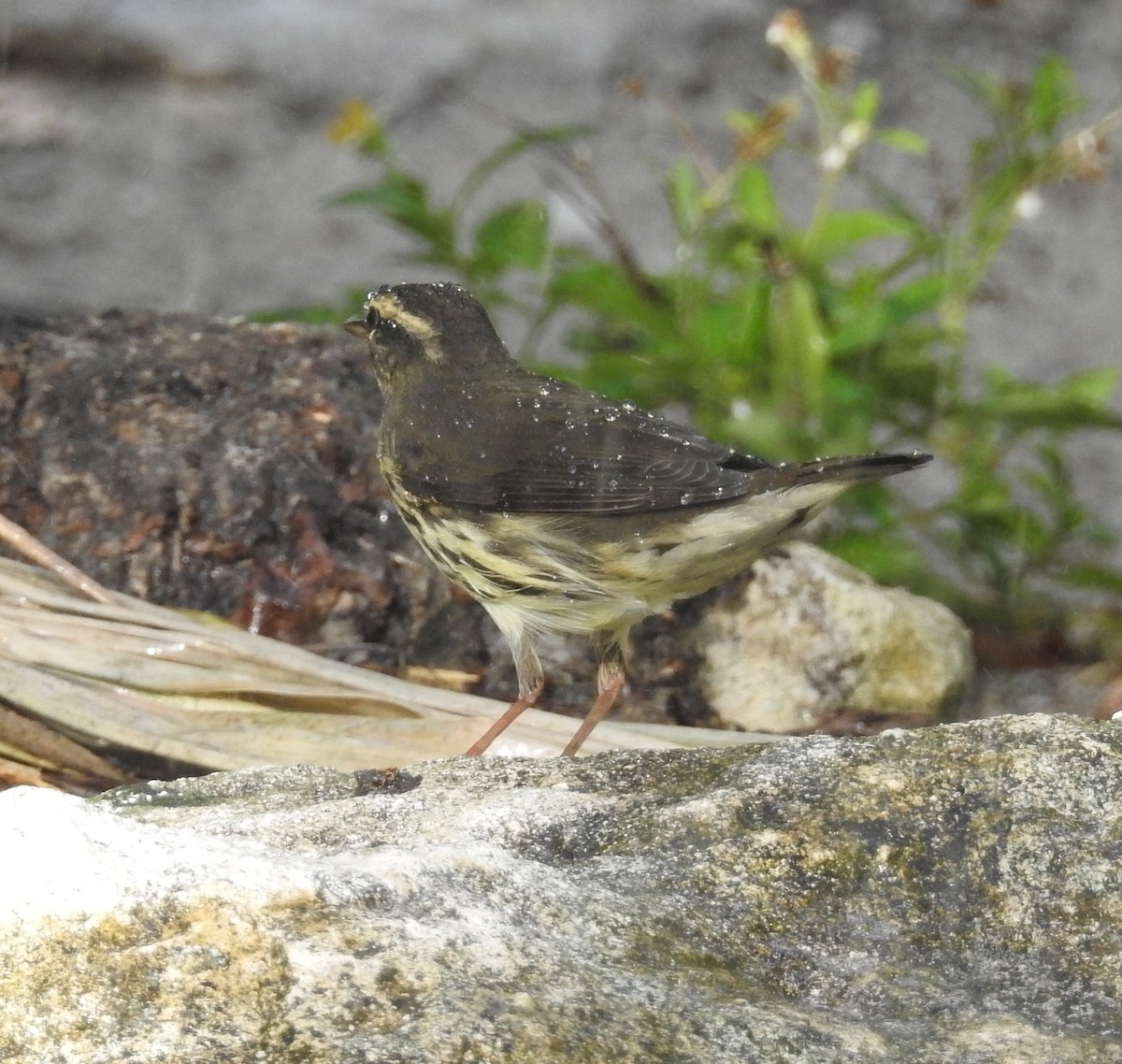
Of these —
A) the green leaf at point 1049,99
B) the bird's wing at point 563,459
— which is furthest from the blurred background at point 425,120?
the bird's wing at point 563,459

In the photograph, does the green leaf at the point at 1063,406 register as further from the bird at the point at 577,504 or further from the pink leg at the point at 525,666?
the pink leg at the point at 525,666

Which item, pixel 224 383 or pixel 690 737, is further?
pixel 224 383

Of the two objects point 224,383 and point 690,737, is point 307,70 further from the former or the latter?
point 690,737

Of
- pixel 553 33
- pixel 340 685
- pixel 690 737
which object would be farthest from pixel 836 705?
pixel 553 33

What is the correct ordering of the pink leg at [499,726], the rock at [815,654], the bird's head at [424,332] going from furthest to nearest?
the rock at [815,654] → the bird's head at [424,332] → the pink leg at [499,726]

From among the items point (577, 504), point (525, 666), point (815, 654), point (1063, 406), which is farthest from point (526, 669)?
point (1063, 406)

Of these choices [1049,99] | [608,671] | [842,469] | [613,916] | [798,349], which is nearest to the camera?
[613,916]

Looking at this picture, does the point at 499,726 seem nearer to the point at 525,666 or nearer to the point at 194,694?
the point at 525,666
